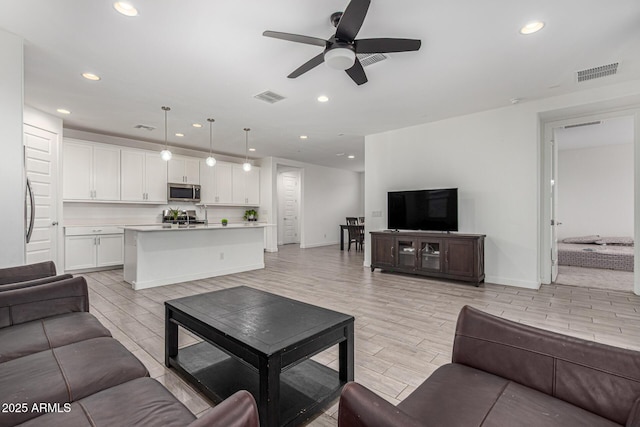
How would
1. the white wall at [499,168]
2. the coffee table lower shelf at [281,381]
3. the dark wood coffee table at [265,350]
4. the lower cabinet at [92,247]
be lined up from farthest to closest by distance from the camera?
the lower cabinet at [92,247] < the white wall at [499,168] < the coffee table lower shelf at [281,381] < the dark wood coffee table at [265,350]

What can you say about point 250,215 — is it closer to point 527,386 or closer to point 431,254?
point 431,254

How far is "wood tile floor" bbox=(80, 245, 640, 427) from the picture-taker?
2.22 metres

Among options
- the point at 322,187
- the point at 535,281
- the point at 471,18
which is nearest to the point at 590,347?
the point at 471,18

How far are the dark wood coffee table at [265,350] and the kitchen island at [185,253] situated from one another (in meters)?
2.72

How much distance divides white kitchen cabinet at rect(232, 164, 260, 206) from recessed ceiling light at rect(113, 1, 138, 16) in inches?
235

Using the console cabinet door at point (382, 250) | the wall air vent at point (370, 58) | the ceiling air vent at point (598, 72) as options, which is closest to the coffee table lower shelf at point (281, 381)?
the wall air vent at point (370, 58)

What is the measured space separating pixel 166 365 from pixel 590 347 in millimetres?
2562

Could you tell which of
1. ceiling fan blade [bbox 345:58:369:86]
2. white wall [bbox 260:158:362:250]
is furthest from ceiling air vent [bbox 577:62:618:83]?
white wall [bbox 260:158:362:250]

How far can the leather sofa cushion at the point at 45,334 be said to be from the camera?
156 centimetres

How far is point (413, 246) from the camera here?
5312mm

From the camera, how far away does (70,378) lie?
1.26m

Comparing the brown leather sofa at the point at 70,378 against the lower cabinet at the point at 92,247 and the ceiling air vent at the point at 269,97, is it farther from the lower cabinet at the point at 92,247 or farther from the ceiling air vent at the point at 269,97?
the lower cabinet at the point at 92,247

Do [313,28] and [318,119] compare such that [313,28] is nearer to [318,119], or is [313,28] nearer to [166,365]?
[318,119]

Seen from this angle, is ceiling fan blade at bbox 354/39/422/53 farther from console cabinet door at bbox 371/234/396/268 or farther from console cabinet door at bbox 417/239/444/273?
console cabinet door at bbox 371/234/396/268
